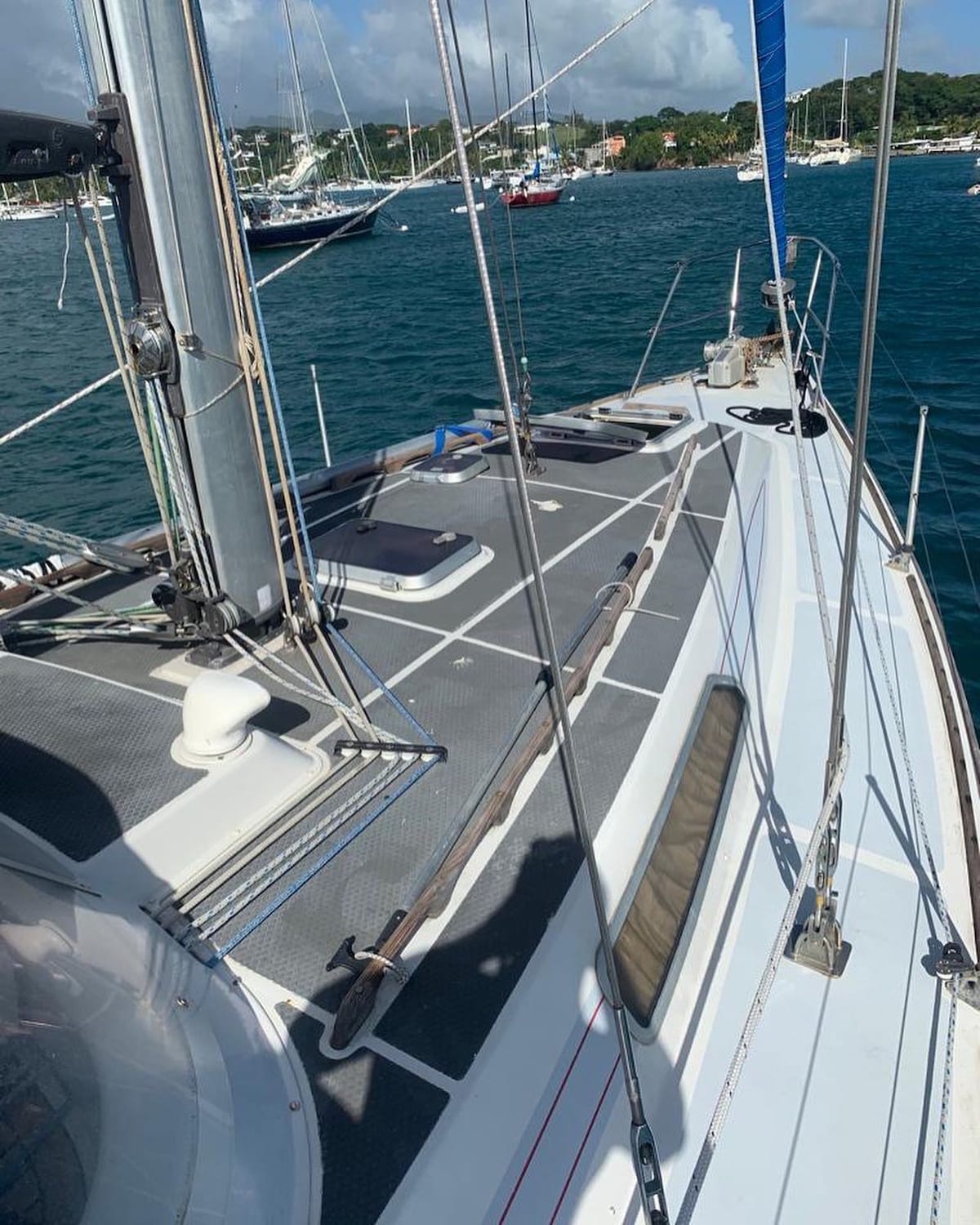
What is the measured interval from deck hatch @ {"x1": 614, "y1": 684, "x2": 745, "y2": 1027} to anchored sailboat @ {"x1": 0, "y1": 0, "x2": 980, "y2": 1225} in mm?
16

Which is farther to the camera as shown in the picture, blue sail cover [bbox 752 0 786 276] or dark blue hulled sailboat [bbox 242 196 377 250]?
dark blue hulled sailboat [bbox 242 196 377 250]

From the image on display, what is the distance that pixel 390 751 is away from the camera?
12.8ft

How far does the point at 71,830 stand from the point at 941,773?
12.9ft

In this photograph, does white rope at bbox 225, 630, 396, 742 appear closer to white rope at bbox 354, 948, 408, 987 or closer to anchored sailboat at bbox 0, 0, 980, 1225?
anchored sailboat at bbox 0, 0, 980, 1225

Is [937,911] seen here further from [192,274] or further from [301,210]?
[301,210]

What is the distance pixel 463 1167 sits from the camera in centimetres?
243

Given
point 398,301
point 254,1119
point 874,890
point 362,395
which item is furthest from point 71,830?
point 398,301

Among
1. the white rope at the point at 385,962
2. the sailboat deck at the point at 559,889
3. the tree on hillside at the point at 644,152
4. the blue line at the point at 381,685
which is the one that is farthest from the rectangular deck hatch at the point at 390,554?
the tree on hillside at the point at 644,152

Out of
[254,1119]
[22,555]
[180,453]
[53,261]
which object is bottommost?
[22,555]

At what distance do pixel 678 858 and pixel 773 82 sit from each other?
4.85 m

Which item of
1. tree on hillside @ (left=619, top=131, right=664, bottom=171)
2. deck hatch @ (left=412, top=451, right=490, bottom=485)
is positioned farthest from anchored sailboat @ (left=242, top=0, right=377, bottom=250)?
tree on hillside @ (left=619, top=131, right=664, bottom=171)

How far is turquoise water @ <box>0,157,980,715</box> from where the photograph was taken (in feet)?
47.5

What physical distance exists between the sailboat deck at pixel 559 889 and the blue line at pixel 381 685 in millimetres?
46

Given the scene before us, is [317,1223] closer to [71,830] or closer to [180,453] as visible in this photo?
[71,830]
